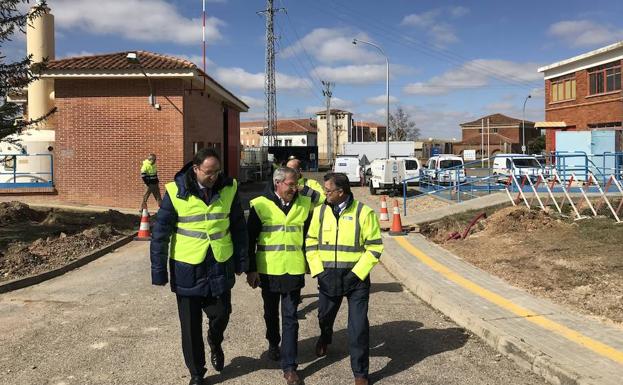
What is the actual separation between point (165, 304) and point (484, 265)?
4958 mm

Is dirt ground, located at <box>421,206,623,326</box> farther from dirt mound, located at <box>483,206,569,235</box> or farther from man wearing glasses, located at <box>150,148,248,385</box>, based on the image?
man wearing glasses, located at <box>150,148,248,385</box>

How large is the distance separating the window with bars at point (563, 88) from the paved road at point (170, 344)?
35166 millimetres

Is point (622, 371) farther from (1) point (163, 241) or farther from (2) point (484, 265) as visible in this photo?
(2) point (484, 265)

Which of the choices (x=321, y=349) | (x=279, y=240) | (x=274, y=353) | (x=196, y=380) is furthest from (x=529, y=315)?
(x=196, y=380)

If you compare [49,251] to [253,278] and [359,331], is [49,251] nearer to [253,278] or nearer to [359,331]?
[253,278]

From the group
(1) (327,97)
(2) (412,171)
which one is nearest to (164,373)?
(2) (412,171)

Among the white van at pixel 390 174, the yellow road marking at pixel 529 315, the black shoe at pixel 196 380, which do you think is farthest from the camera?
the white van at pixel 390 174

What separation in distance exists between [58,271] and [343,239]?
20.6 feet

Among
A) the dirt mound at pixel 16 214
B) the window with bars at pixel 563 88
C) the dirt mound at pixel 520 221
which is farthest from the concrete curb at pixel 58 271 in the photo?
the window with bars at pixel 563 88

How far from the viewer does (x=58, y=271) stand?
8.98 metres

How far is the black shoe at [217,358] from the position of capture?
15.0 ft

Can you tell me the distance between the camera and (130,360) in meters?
4.95

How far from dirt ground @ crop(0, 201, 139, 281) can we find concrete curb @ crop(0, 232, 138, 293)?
136mm

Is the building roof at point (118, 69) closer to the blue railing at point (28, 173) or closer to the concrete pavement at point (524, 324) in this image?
the blue railing at point (28, 173)
